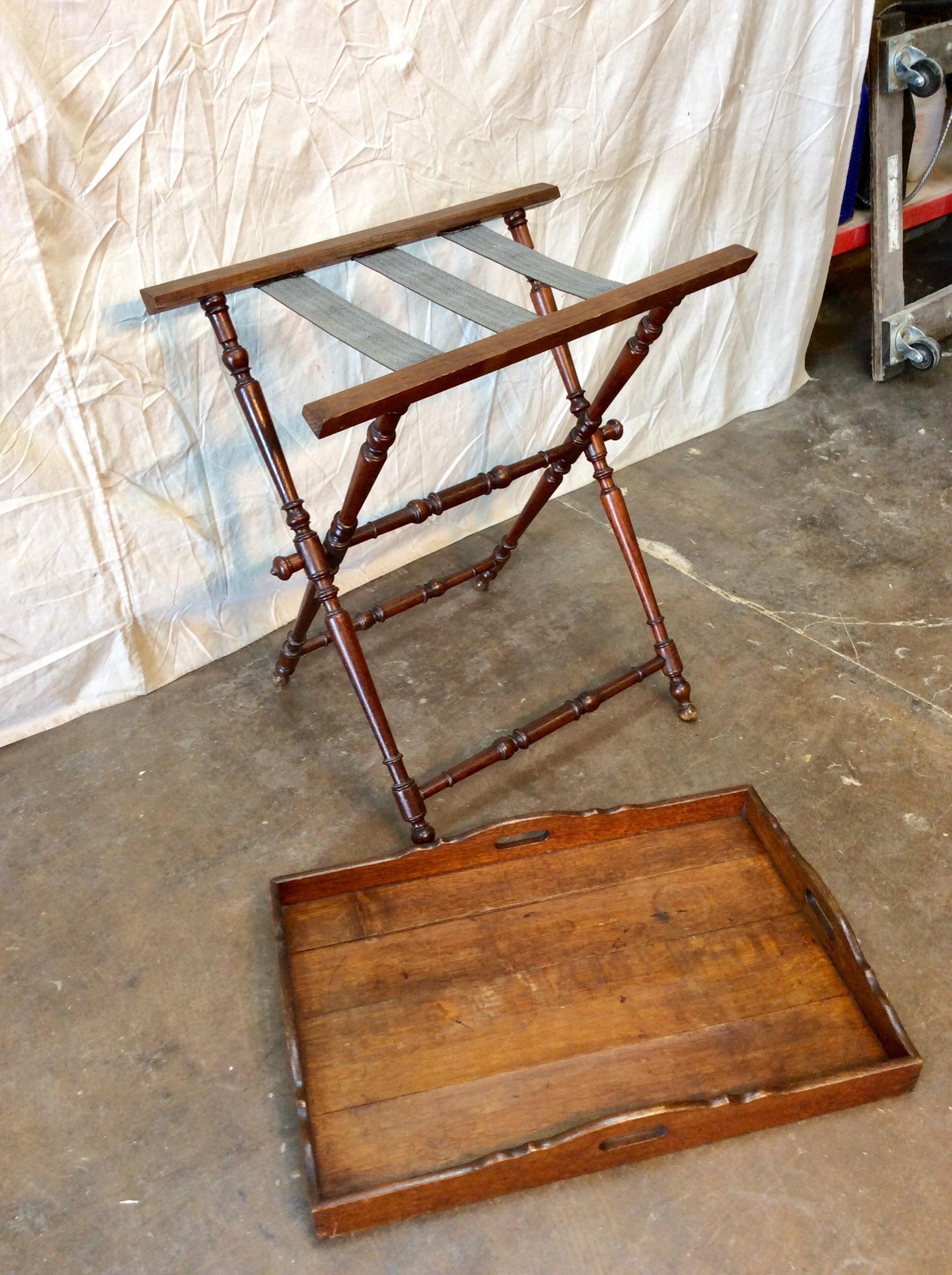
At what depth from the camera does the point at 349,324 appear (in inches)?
69.9

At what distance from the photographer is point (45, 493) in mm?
2021

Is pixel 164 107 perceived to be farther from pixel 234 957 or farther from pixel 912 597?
pixel 912 597

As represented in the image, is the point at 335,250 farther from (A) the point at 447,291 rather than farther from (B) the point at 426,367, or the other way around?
(B) the point at 426,367

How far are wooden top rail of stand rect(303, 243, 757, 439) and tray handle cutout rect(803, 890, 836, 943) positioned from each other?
92 cm

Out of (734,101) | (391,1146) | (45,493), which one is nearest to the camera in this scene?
(391,1146)

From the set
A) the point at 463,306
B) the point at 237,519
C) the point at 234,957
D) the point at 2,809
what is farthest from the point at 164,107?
the point at 234,957

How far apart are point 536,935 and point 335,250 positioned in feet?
3.98

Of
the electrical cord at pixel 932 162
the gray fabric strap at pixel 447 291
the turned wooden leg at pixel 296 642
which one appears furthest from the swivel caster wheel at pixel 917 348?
the turned wooden leg at pixel 296 642

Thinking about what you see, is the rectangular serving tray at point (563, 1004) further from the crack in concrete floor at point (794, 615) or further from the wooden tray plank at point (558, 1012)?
the crack in concrete floor at point (794, 615)

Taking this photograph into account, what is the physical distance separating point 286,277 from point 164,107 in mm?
347

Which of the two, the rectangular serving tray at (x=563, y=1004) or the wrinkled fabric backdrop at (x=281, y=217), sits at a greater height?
the wrinkled fabric backdrop at (x=281, y=217)

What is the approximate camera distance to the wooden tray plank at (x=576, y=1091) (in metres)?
1.44

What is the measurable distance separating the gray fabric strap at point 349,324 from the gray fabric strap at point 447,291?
0.33 ft

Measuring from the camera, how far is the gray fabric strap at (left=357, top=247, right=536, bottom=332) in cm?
179
